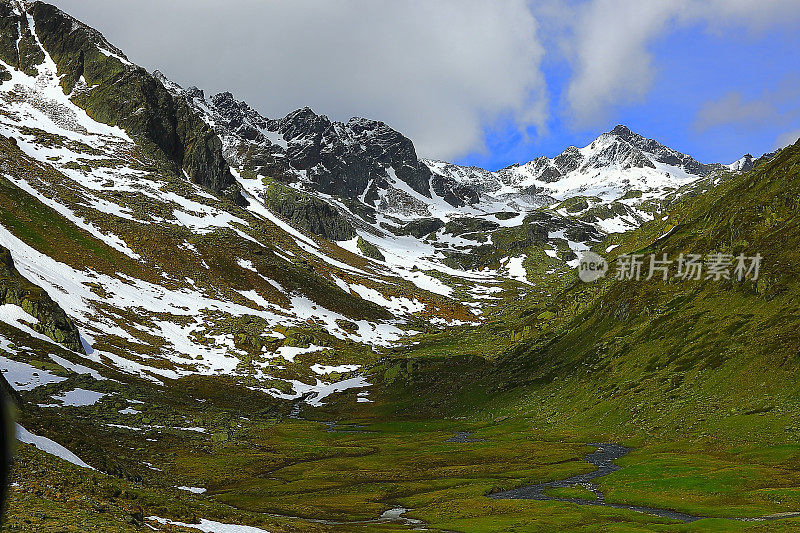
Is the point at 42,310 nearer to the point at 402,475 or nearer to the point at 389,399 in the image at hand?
the point at 389,399

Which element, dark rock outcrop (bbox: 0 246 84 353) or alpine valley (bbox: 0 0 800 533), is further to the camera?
dark rock outcrop (bbox: 0 246 84 353)

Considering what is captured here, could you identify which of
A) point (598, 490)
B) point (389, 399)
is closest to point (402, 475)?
point (598, 490)

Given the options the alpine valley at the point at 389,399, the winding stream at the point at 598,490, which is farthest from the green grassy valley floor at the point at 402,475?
the winding stream at the point at 598,490

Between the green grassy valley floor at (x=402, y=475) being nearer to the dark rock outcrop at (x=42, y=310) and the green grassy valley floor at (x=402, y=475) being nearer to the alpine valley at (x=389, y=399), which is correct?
the alpine valley at (x=389, y=399)

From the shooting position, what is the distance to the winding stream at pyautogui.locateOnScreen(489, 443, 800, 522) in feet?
140

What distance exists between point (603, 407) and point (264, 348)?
91.7 m

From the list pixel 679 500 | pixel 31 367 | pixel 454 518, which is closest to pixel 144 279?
pixel 31 367

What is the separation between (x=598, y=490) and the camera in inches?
2080

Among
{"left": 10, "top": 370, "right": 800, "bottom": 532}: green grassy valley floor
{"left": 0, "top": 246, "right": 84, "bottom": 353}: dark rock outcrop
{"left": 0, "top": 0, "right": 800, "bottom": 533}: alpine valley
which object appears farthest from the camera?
{"left": 0, "top": 246, "right": 84, "bottom": 353}: dark rock outcrop

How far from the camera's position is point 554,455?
68625 mm

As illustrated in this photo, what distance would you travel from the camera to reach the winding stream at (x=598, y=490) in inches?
1674

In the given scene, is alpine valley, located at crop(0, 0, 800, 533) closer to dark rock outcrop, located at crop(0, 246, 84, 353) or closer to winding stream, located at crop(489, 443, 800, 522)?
winding stream, located at crop(489, 443, 800, 522)

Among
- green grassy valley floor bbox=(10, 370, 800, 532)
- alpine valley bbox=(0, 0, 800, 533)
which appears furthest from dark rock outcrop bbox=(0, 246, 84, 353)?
green grassy valley floor bbox=(10, 370, 800, 532)

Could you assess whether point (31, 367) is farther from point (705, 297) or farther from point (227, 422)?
point (705, 297)
